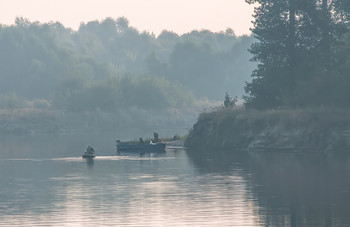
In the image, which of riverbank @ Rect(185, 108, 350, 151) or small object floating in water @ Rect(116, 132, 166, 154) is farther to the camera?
small object floating in water @ Rect(116, 132, 166, 154)

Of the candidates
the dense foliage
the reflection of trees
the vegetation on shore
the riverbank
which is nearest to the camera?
the reflection of trees

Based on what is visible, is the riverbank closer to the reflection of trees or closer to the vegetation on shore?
the vegetation on shore

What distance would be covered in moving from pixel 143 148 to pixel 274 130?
1520cm

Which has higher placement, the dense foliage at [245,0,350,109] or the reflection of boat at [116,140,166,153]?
the dense foliage at [245,0,350,109]

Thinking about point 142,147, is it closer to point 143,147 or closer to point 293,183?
point 143,147

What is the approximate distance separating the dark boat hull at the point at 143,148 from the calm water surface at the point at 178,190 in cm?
732

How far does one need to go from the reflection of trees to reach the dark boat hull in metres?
5.25

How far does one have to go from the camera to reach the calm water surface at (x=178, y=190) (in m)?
47.5

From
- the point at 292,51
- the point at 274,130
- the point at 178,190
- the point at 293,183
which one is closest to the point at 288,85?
the point at 292,51

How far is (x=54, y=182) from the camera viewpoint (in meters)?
68.6

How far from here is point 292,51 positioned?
358 ft

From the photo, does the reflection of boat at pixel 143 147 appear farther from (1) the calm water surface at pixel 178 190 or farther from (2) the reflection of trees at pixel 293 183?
(1) the calm water surface at pixel 178 190

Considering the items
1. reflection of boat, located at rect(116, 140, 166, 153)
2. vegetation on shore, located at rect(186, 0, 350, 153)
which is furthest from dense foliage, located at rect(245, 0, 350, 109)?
reflection of boat, located at rect(116, 140, 166, 153)

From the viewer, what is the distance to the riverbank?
9600cm
